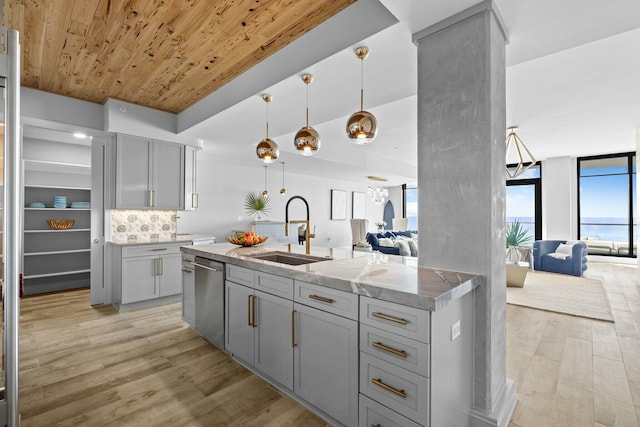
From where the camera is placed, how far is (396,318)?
1446 millimetres

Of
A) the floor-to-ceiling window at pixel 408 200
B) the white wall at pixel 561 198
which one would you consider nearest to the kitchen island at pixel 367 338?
the white wall at pixel 561 198

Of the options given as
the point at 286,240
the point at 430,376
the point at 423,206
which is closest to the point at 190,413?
the point at 430,376

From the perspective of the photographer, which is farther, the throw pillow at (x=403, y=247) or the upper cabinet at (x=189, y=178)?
the throw pillow at (x=403, y=247)

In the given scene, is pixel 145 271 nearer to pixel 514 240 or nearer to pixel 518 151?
pixel 518 151

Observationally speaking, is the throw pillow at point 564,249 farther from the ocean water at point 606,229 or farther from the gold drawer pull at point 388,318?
the gold drawer pull at point 388,318

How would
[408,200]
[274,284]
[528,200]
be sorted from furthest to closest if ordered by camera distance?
[408,200]
[528,200]
[274,284]

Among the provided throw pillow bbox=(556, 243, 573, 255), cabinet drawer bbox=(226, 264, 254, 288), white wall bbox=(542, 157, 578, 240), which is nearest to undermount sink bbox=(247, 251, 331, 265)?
cabinet drawer bbox=(226, 264, 254, 288)

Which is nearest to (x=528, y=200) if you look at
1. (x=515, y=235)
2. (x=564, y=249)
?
(x=564, y=249)

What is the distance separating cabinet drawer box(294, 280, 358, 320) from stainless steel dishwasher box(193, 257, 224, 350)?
0.99 metres

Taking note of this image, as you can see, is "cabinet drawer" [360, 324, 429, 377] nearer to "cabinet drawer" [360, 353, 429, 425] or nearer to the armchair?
"cabinet drawer" [360, 353, 429, 425]

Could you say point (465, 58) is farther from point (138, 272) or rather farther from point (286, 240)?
point (286, 240)

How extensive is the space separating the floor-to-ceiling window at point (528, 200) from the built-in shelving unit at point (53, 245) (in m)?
9.32

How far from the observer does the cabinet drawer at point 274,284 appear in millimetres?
1997

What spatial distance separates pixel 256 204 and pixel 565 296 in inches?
239
